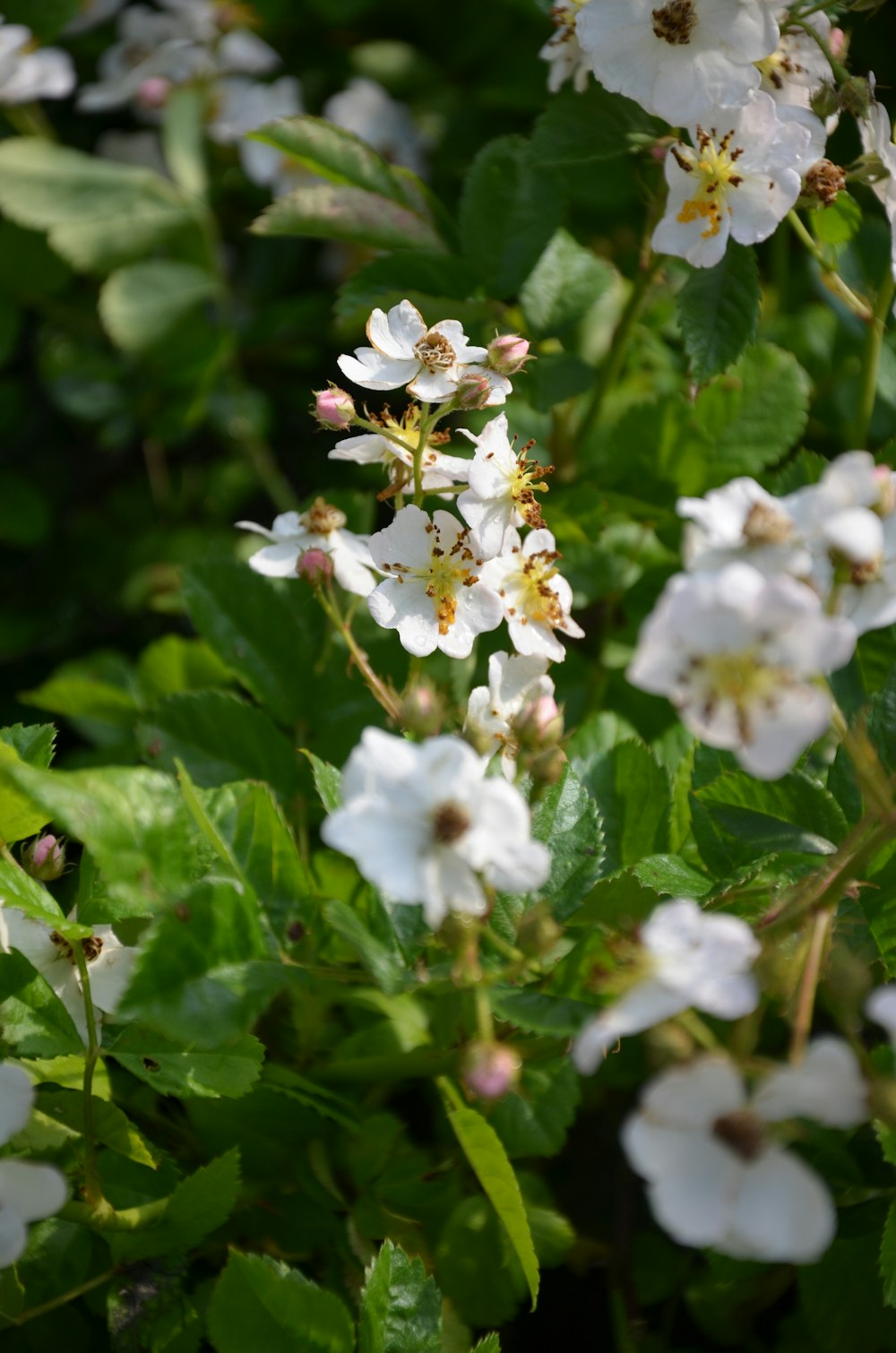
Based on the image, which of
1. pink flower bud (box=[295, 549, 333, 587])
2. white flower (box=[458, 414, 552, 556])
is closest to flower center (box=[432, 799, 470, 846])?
white flower (box=[458, 414, 552, 556])

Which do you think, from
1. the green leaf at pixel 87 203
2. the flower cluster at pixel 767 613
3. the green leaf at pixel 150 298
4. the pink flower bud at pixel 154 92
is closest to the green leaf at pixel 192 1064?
the flower cluster at pixel 767 613

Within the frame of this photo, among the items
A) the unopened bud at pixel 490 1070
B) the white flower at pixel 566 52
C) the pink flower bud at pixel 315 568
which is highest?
the white flower at pixel 566 52

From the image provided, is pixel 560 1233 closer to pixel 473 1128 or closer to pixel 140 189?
Answer: pixel 473 1128

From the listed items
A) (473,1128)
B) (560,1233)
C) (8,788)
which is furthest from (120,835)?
(560,1233)

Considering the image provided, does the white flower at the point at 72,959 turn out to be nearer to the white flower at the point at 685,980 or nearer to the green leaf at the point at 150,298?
the white flower at the point at 685,980

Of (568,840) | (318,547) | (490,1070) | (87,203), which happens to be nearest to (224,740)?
(318,547)

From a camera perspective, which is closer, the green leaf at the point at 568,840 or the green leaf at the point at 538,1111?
the green leaf at the point at 568,840

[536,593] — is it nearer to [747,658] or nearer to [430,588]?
[430,588]
